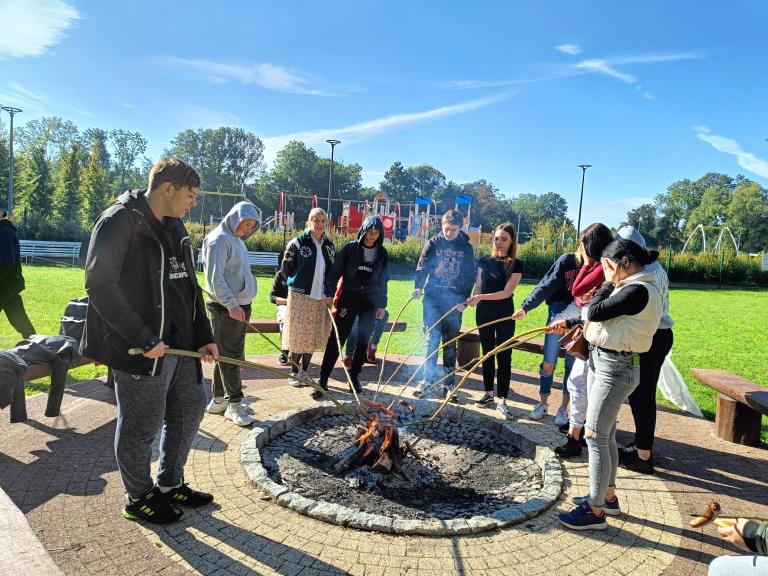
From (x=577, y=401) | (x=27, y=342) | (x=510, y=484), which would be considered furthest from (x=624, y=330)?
(x=27, y=342)

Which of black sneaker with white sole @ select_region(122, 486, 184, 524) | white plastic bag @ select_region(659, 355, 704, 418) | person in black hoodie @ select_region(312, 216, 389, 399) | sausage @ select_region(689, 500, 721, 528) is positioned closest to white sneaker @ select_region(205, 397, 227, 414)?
person in black hoodie @ select_region(312, 216, 389, 399)

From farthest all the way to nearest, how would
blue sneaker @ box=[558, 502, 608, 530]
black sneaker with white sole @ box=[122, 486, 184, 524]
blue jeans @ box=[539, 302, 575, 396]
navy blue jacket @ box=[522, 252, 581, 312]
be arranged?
1. blue jeans @ box=[539, 302, 575, 396]
2. navy blue jacket @ box=[522, 252, 581, 312]
3. blue sneaker @ box=[558, 502, 608, 530]
4. black sneaker with white sole @ box=[122, 486, 184, 524]

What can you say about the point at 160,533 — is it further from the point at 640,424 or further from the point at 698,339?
the point at 698,339

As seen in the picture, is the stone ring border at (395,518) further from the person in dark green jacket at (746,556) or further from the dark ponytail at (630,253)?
the dark ponytail at (630,253)

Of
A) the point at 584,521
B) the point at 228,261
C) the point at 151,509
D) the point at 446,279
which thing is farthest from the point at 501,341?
the point at 151,509

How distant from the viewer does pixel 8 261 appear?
19.4ft

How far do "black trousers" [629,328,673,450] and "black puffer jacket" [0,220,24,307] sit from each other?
6.73 meters

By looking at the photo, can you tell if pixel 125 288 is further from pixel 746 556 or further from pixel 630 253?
pixel 746 556

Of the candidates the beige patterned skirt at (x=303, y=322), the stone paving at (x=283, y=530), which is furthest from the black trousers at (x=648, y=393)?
the beige patterned skirt at (x=303, y=322)

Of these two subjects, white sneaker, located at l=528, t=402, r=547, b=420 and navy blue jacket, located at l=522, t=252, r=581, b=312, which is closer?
navy blue jacket, located at l=522, t=252, r=581, b=312

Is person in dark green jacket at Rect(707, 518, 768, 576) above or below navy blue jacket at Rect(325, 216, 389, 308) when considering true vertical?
below

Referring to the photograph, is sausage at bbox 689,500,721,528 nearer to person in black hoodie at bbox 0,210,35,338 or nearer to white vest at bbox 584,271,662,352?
white vest at bbox 584,271,662,352

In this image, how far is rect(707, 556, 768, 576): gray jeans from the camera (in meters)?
1.78

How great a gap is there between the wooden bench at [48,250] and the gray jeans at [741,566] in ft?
74.7
